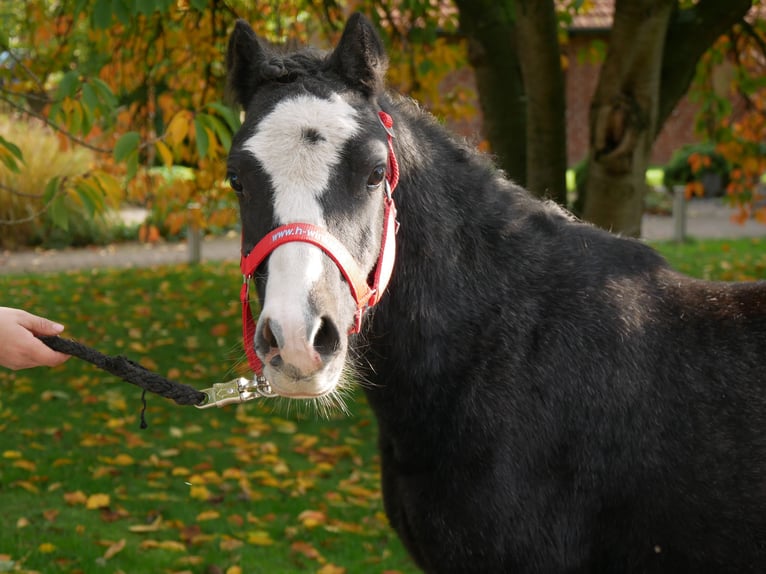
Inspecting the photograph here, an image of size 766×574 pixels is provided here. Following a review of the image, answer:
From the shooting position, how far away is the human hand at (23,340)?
2.72 meters

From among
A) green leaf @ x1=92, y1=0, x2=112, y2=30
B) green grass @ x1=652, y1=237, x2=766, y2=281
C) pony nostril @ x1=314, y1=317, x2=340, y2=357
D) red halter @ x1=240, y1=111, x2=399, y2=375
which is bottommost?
green grass @ x1=652, y1=237, x2=766, y2=281

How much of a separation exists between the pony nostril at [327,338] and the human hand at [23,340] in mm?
975

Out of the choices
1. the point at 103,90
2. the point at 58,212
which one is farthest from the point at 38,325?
the point at 103,90

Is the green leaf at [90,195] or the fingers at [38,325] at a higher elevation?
the green leaf at [90,195]

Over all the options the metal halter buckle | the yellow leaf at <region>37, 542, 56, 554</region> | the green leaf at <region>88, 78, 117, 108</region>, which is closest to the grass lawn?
the yellow leaf at <region>37, 542, 56, 554</region>

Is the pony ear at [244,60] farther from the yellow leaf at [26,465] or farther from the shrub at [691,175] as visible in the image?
the shrub at [691,175]

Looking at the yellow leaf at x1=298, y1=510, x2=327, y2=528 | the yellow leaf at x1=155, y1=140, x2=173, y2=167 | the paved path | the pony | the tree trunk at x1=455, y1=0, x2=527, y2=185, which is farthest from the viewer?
the paved path

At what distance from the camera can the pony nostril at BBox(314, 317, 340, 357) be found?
7.68ft

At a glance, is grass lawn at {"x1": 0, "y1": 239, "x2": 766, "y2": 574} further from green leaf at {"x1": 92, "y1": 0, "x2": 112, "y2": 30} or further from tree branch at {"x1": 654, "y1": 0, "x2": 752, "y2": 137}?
tree branch at {"x1": 654, "y1": 0, "x2": 752, "y2": 137}

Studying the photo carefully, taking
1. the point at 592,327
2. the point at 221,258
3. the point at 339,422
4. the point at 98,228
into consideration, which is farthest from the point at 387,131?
the point at 98,228

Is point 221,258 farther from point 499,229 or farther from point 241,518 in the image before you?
point 499,229

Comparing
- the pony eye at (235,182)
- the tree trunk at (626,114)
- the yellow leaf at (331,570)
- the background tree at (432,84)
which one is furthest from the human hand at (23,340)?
the tree trunk at (626,114)

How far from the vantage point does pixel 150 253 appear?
1449 centimetres

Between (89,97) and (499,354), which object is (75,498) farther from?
(499,354)
